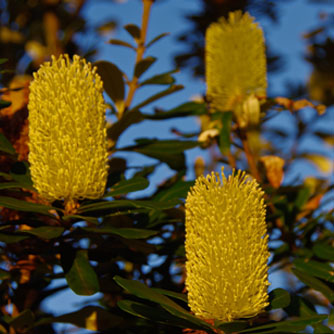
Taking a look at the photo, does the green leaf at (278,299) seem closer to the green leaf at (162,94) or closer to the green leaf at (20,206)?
the green leaf at (20,206)

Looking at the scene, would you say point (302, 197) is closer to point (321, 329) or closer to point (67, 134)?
point (321, 329)

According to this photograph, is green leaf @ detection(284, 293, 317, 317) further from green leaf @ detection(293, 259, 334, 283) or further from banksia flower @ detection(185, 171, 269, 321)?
banksia flower @ detection(185, 171, 269, 321)

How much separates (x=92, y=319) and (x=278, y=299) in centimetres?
60

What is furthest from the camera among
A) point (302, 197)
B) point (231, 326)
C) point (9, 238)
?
point (302, 197)

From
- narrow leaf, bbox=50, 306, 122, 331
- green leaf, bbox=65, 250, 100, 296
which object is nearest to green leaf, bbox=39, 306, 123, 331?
narrow leaf, bbox=50, 306, 122, 331

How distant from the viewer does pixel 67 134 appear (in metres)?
1.23

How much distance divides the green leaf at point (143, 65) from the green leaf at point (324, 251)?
31.6 inches

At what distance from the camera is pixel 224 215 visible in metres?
1.06

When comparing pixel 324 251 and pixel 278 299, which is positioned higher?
pixel 324 251

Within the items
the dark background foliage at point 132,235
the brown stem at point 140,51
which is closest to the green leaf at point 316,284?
the dark background foliage at point 132,235

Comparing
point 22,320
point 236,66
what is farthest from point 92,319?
point 236,66

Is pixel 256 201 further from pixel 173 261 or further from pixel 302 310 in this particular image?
pixel 173 261

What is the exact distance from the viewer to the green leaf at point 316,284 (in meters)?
1.40

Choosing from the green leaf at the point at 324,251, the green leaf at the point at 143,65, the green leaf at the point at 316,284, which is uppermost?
the green leaf at the point at 143,65
